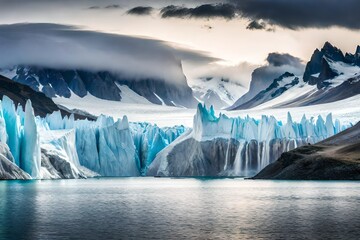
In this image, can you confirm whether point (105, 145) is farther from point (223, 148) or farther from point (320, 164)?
point (320, 164)

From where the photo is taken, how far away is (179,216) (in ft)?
156

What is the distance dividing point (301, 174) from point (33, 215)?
70.2 m

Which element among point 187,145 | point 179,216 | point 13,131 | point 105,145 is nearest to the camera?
point 179,216

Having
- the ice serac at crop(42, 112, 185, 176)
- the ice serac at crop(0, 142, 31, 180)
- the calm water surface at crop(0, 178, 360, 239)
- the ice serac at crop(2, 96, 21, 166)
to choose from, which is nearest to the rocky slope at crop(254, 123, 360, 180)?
the ice serac at crop(42, 112, 185, 176)

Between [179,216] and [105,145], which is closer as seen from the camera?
[179,216]

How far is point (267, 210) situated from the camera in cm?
5188

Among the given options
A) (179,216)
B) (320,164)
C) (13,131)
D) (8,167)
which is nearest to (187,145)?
(320,164)

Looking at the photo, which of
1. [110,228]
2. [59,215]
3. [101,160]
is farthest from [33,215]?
[101,160]

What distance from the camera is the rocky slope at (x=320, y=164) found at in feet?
347

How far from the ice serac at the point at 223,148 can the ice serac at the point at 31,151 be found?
43.8m

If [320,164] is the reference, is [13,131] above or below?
above

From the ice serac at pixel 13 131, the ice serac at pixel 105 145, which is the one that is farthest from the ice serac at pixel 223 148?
the ice serac at pixel 13 131

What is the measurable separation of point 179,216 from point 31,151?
194 ft

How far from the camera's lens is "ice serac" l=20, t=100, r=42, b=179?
338 ft
